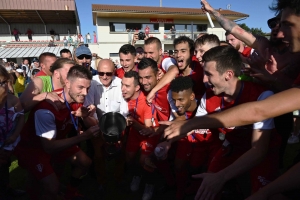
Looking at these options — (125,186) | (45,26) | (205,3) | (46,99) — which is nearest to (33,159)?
(46,99)

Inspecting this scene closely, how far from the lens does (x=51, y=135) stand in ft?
8.79

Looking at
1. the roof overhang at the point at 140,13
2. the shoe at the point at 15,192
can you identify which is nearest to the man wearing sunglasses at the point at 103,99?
the shoe at the point at 15,192

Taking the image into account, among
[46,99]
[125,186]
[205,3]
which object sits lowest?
[125,186]

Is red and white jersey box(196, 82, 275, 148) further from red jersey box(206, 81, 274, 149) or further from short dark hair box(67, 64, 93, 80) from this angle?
short dark hair box(67, 64, 93, 80)

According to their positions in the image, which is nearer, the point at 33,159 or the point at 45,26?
the point at 33,159

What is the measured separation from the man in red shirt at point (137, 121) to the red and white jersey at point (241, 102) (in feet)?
3.14

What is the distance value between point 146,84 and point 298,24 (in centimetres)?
231

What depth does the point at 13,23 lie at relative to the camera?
3055cm

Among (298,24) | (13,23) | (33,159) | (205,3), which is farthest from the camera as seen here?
(13,23)

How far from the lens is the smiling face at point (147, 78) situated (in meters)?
3.51

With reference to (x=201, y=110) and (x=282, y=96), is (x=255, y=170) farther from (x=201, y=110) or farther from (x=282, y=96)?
(x=282, y=96)

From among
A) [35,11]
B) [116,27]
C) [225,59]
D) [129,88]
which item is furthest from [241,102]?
[35,11]

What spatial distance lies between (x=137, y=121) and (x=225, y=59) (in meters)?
1.73

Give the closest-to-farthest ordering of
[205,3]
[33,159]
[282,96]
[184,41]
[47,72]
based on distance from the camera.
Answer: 1. [282,96]
2. [33,159]
3. [205,3]
4. [184,41]
5. [47,72]
